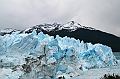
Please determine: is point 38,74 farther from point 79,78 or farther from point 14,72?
point 79,78

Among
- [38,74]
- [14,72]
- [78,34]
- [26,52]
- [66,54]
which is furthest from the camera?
[78,34]

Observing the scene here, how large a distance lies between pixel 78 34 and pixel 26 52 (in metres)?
50.6

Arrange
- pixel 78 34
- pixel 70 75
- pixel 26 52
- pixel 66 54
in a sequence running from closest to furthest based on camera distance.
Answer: pixel 26 52 < pixel 70 75 < pixel 66 54 < pixel 78 34

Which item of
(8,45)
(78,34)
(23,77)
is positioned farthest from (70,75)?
(78,34)

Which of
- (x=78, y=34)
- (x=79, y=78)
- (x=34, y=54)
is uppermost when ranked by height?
(x=78, y=34)

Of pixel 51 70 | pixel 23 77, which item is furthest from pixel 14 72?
pixel 51 70

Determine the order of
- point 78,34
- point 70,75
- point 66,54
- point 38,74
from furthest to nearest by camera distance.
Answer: point 78,34 < point 66,54 < point 70,75 < point 38,74

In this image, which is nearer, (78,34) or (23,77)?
(23,77)

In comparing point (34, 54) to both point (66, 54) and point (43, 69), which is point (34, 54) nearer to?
point (43, 69)

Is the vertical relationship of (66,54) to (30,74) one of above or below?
above

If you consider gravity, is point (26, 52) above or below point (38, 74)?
above

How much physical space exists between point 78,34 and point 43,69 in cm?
5111

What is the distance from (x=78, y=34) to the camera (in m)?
61.8

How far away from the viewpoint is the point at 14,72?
10.2 metres
